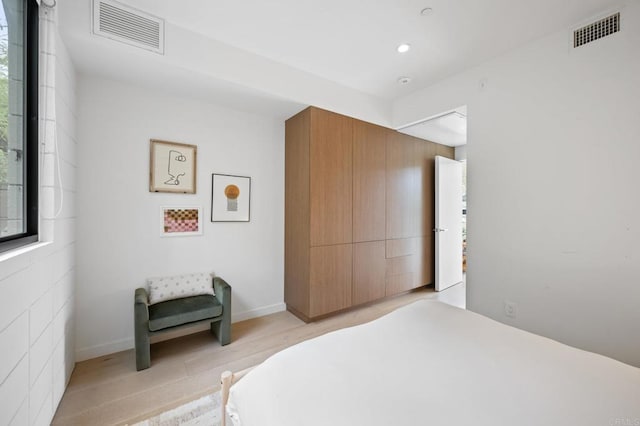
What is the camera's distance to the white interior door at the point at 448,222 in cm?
403

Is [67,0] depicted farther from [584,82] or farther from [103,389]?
[584,82]

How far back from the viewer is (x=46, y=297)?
143 centimetres

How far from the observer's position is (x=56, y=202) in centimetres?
161

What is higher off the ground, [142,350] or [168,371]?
[142,350]

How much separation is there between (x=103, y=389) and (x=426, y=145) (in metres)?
4.71

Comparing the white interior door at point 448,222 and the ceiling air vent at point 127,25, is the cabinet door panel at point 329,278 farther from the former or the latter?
the ceiling air vent at point 127,25

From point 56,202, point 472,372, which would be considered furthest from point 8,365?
point 472,372

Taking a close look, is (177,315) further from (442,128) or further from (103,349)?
(442,128)

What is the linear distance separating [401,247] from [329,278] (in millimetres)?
1351

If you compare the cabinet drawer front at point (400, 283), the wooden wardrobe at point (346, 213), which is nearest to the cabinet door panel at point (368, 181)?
the wooden wardrobe at point (346, 213)

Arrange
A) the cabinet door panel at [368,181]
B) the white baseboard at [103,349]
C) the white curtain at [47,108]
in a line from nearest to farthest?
the white curtain at [47,108] < the white baseboard at [103,349] < the cabinet door panel at [368,181]

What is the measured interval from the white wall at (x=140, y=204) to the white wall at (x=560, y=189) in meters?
2.45

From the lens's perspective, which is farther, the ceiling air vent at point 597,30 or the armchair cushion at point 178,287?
the armchair cushion at point 178,287

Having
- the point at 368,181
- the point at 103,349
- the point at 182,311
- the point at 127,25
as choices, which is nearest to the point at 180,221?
the point at 182,311
